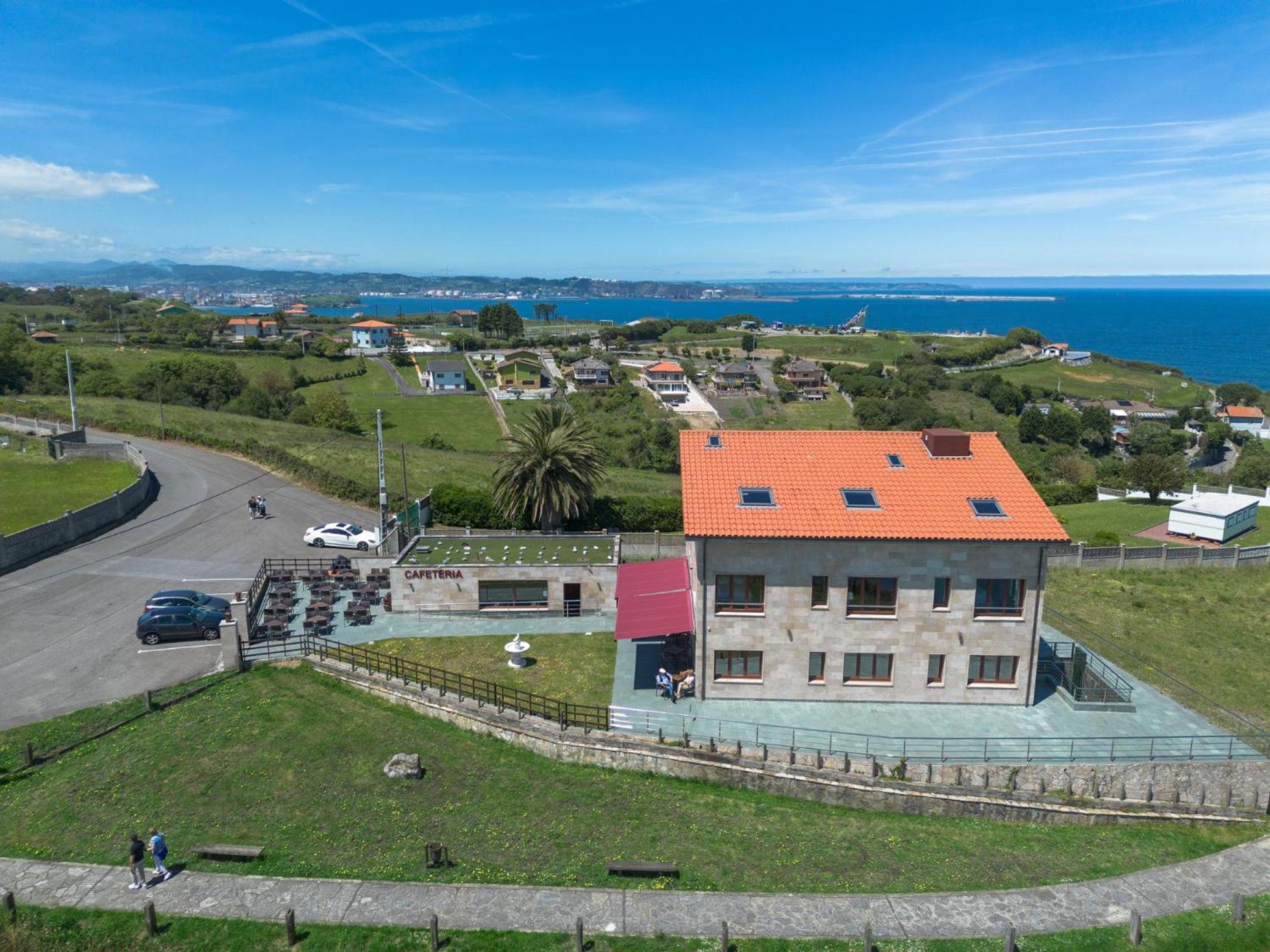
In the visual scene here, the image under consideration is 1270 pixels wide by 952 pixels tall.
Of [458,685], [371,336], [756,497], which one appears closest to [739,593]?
[756,497]

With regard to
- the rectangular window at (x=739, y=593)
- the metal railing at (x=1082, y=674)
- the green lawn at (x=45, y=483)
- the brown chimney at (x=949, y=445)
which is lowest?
the metal railing at (x=1082, y=674)

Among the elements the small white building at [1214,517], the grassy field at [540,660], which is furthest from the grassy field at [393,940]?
the small white building at [1214,517]

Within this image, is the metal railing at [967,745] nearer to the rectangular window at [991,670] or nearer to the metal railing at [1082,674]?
the metal railing at [1082,674]

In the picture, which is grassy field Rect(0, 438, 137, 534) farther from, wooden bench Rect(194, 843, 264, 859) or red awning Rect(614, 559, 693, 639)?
red awning Rect(614, 559, 693, 639)

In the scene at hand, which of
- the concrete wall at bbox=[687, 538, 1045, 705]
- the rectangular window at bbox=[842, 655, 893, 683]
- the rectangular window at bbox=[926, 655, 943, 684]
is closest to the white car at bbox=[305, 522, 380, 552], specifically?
the concrete wall at bbox=[687, 538, 1045, 705]

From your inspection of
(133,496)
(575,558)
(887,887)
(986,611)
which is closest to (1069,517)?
(986,611)

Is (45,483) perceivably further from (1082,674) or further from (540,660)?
(1082,674)

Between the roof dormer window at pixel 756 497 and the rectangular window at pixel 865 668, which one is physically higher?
the roof dormer window at pixel 756 497
